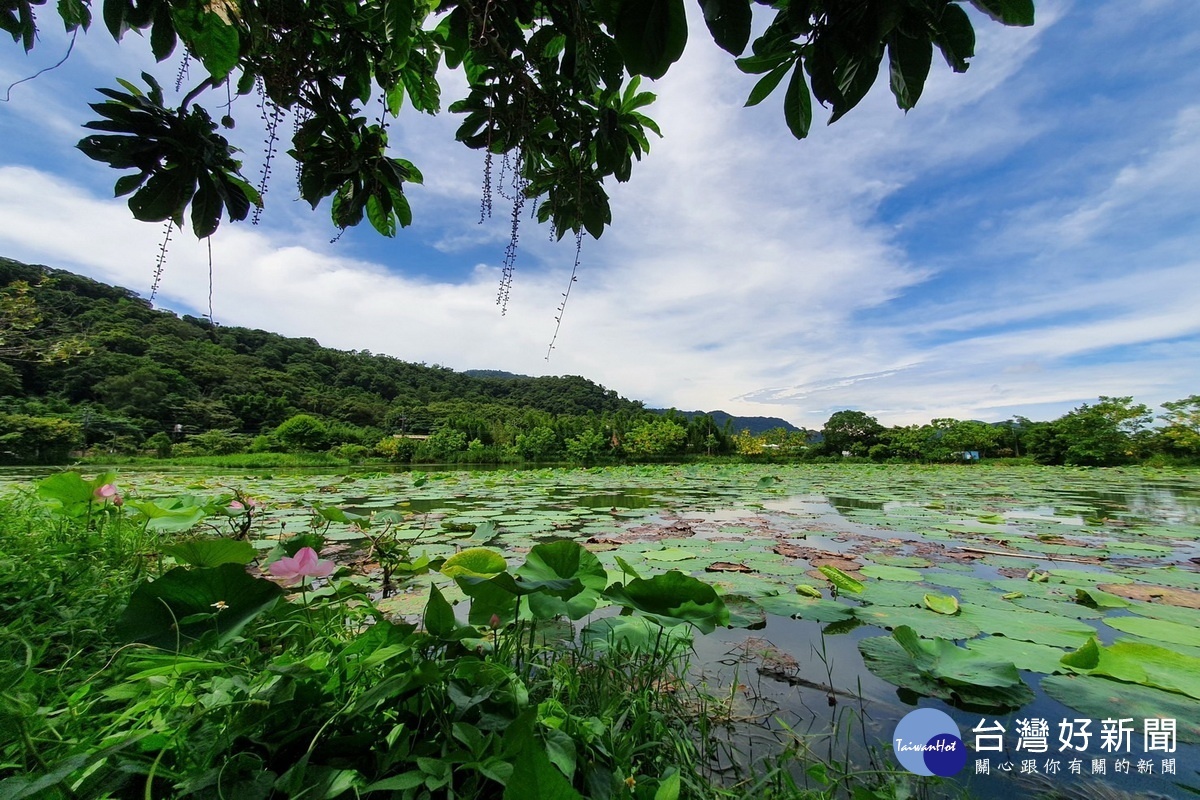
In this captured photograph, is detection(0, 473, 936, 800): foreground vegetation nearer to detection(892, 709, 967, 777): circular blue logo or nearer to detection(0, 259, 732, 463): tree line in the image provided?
detection(892, 709, 967, 777): circular blue logo

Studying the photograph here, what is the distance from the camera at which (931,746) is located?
868 mm

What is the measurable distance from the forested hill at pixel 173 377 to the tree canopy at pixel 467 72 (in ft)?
25.7

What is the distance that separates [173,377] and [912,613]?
35422 millimetres

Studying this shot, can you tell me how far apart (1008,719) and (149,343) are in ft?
111

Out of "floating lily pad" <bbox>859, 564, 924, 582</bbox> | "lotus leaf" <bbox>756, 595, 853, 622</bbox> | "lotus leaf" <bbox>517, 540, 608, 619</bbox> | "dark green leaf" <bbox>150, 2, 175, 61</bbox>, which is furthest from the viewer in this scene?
"floating lily pad" <bbox>859, 564, 924, 582</bbox>

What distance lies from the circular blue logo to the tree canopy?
4.27ft

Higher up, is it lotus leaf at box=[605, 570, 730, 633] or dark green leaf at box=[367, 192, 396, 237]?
dark green leaf at box=[367, 192, 396, 237]

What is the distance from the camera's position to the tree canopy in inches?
34.3

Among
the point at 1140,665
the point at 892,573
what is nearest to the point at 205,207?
the point at 1140,665

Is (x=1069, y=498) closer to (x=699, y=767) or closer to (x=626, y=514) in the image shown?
(x=626, y=514)

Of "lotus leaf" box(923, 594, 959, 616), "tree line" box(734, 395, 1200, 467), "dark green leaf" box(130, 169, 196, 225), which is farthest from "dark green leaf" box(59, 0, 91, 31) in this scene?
"tree line" box(734, 395, 1200, 467)

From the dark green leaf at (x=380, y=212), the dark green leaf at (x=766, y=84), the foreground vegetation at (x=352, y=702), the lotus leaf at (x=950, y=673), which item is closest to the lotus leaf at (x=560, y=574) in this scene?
the foreground vegetation at (x=352, y=702)

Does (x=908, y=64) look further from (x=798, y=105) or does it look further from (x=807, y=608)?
(x=807, y=608)

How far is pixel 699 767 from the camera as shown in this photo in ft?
3.15
